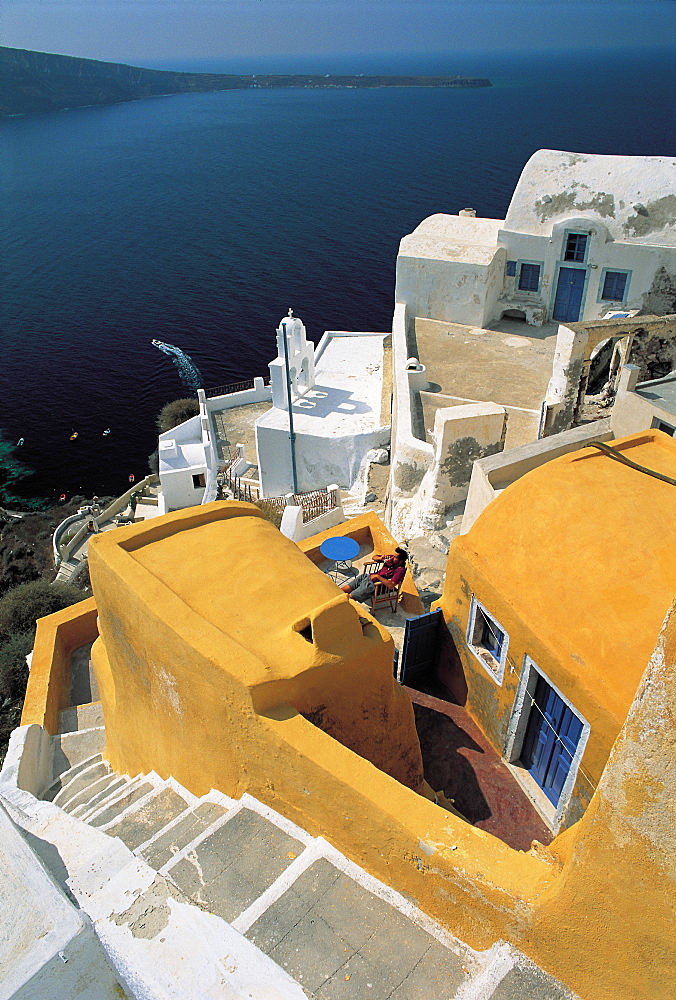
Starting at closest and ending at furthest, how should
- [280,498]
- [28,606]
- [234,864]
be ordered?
1. [234,864]
2. [28,606]
3. [280,498]

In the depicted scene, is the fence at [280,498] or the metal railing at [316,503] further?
the fence at [280,498]

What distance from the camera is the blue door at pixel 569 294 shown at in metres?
24.1

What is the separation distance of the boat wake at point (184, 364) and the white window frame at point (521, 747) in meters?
44.3

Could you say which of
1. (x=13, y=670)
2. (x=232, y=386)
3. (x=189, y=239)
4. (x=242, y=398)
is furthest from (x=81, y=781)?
(x=189, y=239)

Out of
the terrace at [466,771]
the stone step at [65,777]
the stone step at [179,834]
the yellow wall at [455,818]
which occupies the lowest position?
the stone step at [65,777]

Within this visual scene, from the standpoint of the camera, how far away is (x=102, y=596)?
8.41m

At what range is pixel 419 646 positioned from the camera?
10039 millimetres

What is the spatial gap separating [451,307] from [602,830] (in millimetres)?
23034

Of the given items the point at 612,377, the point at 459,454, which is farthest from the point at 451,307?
the point at 459,454

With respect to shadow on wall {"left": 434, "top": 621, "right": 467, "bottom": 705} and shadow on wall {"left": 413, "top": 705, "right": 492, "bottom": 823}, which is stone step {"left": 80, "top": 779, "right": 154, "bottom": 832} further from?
shadow on wall {"left": 434, "top": 621, "right": 467, "bottom": 705}

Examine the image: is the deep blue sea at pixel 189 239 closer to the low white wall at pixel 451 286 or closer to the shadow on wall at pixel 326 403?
the shadow on wall at pixel 326 403

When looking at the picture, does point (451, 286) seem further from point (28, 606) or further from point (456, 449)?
point (28, 606)

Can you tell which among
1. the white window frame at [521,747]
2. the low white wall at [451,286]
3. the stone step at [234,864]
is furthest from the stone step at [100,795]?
the low white wall at [451,286]

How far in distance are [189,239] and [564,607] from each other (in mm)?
81384
